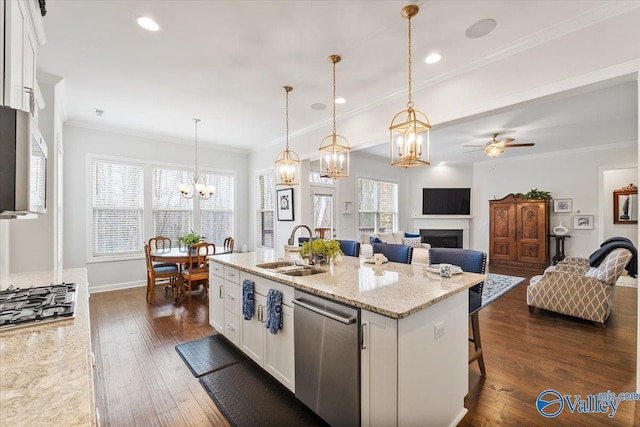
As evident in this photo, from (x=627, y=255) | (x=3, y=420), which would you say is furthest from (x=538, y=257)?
(x=3, y=420)

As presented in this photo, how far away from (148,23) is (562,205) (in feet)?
28.6

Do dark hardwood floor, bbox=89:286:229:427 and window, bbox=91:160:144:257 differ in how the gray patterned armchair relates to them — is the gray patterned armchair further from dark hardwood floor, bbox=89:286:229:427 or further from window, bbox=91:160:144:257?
window, bbox=91:160:144:257

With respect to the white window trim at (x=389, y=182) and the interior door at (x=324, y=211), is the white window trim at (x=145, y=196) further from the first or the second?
the white window trim at (x=389, y=182)

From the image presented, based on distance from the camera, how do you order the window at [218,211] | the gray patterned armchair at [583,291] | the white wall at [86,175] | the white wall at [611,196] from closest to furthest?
the gray patterned armchair at [583,291]
the white wall at [86,175]
the white wall at [611,196]
the window at [218,211]

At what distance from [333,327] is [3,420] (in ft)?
4.42

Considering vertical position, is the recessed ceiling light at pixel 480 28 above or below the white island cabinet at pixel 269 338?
above

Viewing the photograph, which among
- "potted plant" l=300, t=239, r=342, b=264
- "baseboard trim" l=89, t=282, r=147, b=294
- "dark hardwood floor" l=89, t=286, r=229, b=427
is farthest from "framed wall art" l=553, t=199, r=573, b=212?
"baseboard trim" l=89, t=282, r=147, b=294

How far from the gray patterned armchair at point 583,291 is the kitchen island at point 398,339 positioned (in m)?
2.51

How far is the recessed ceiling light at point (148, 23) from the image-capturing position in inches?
91.3

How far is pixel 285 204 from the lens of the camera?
562 cm

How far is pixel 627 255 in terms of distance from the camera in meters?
3.38

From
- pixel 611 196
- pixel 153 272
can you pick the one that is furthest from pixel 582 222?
pixel 153 272

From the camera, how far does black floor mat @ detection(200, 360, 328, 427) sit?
1970mm

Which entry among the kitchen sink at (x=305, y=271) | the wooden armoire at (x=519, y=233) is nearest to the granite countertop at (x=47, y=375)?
the kitchen sink at (x=305, y=271)
